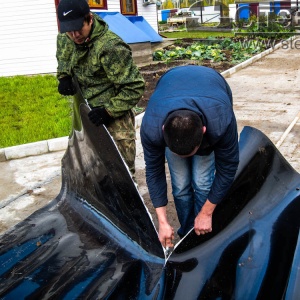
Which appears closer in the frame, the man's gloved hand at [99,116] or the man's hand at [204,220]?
the man's hand at [204,220]

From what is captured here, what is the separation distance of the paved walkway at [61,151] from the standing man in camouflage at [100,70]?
4.10ft

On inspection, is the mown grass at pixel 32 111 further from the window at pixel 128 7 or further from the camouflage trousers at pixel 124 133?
the window at pixel 128 7

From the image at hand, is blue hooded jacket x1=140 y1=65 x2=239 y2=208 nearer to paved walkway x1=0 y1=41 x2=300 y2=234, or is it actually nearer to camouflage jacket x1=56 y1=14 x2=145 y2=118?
camouflage jacket x1=56 y1=14 x2=145 y2=118

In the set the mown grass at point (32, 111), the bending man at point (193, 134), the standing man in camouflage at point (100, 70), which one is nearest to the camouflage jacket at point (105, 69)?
the standing man in camouflage at point (100, 70)

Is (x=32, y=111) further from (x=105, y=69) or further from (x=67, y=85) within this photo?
(x=105, y=69)

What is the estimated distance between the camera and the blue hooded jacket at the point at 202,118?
216cm

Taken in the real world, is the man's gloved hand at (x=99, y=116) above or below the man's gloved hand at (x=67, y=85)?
below

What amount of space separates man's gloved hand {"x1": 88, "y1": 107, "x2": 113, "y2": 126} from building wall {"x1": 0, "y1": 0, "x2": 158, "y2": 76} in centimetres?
940

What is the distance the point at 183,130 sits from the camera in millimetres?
1980

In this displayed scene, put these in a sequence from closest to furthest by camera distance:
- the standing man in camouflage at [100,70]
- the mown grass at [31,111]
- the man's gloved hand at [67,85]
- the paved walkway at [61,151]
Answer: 1. the standing man in camouflage at [100,70]
2. the man's gloved hand at [67,85]
3. the paved walkway at [61,151]
4. the mown grass at [31,111]

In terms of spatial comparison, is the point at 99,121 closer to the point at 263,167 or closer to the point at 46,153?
the point at 263,167

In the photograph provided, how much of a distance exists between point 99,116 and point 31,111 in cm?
489

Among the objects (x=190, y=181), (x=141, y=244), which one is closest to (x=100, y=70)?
(x=190, y=181)

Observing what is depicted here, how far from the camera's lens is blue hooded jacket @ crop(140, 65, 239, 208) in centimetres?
216
